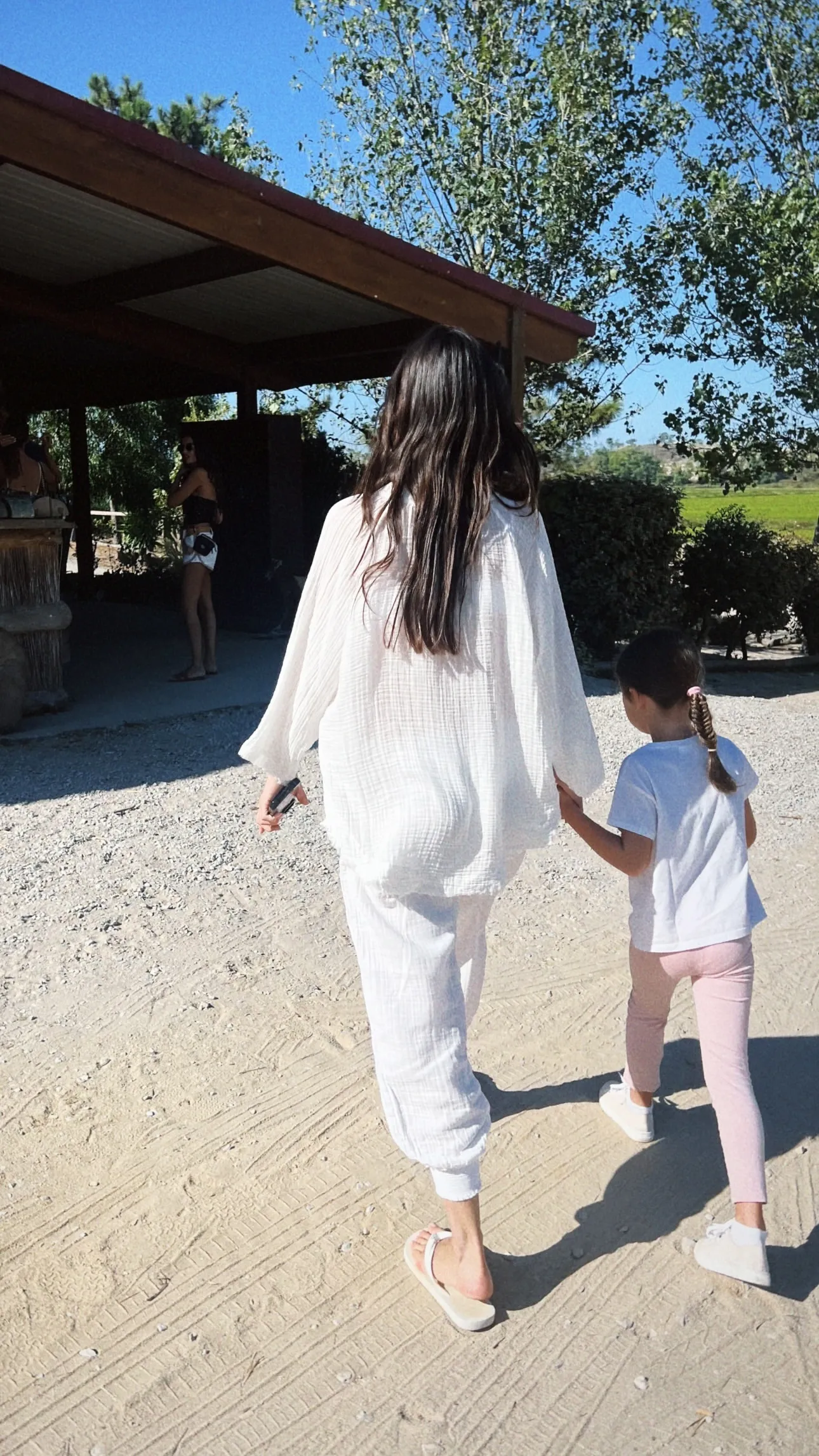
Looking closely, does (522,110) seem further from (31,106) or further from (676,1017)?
(676,1017)

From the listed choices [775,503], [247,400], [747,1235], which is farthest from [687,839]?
[775,503]

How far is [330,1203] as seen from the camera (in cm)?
253

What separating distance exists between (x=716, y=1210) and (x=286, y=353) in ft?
31.2

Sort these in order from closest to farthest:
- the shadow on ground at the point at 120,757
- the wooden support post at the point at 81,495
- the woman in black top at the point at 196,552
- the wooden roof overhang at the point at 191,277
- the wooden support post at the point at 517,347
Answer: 1. the wooden roof overhang at the point at 191,277
2. the shadow on ground at the point at 120,757
3. the wooden support post at the point at 517,347
4. the woman in black top at the point at 196,552
5. the wooden support post at the point at 81,495

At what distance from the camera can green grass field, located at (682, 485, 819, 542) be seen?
1160 inches

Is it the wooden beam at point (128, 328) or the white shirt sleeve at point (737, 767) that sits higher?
the wooden beam at point (128, 328)

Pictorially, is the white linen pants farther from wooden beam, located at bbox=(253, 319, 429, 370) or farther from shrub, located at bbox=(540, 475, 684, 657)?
shrub, located at bbox=(540, 475, 684, 657)

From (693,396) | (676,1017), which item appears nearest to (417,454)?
(676,1017)

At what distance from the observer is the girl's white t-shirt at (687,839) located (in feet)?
7.69

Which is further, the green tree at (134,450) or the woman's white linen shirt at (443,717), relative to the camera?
the green tree at (134,450)

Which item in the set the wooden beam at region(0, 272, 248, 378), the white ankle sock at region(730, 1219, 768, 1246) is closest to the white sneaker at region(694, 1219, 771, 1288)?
the white ankle sock at region(730, 1219, 768, 1246)

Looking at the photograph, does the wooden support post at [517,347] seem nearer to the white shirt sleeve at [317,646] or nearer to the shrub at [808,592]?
the shrub at [808,592]

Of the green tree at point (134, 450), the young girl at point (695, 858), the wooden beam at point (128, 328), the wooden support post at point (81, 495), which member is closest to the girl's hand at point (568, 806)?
the young girl at point (695, 858)

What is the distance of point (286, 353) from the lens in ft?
34.9
